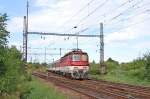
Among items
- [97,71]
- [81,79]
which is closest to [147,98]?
[81,79]

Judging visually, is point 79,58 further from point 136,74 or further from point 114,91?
point 114,91

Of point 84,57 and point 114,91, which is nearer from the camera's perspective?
point 114,91

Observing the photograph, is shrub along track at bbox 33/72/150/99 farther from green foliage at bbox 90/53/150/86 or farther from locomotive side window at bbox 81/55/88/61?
locomotive side window at bbox 81/55/88/61

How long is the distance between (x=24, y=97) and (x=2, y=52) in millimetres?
4051

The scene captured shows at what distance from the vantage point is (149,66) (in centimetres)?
4362

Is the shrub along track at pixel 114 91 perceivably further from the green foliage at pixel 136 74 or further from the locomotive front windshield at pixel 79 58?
the locomotive front windshield at pixel 79 58

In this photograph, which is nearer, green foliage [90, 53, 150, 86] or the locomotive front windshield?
green foliage [90, 53, 150, 86]

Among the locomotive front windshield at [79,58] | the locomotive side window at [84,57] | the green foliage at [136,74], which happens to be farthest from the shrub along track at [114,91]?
the locomotive side window at [84,57]

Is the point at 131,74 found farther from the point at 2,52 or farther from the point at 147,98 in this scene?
the point at 2,52

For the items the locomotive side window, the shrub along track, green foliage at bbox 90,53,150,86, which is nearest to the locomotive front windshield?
the locomotive side window

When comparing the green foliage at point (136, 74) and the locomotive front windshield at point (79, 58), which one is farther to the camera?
the locomotive front windshield at point (79, 58)

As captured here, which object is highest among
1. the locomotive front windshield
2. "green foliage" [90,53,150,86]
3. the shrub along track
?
the locomotive front windshield

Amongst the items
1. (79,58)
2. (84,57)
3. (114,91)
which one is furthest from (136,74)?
(114,91)

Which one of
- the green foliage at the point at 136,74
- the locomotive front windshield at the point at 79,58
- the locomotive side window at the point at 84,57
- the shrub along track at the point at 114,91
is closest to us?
the shrub along track at the point at 114,91
